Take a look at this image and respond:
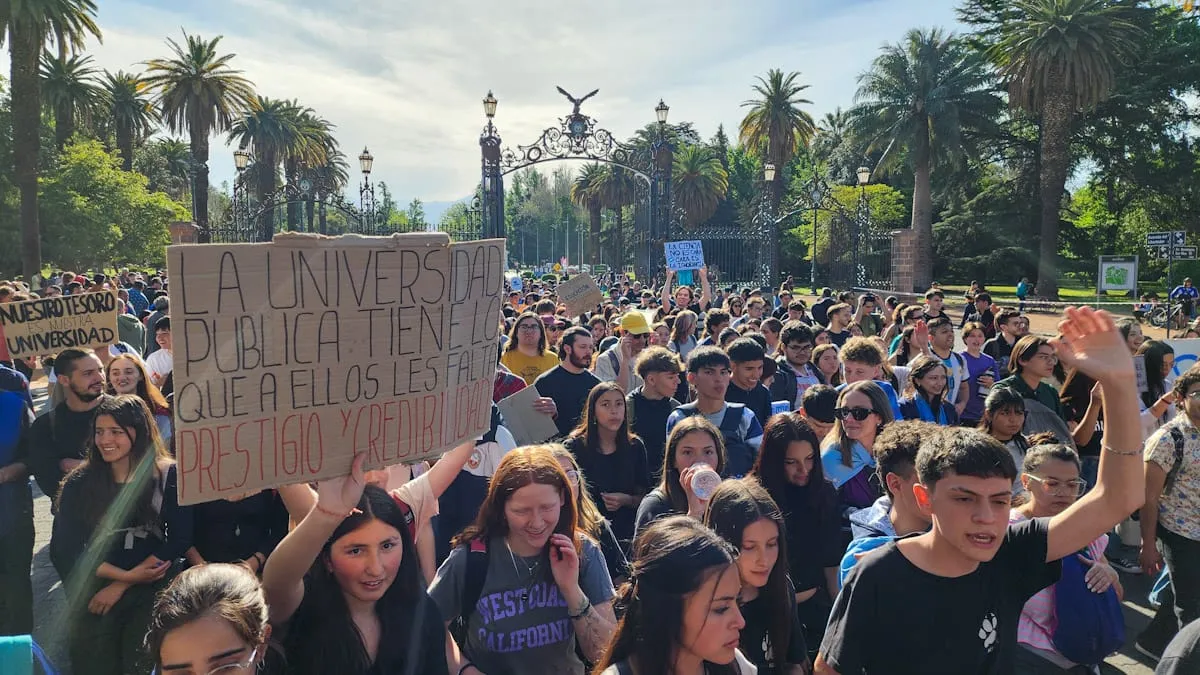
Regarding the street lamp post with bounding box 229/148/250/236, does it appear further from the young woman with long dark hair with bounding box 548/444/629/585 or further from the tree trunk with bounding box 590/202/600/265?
the tree trunk with bounding box 590/202/600/265

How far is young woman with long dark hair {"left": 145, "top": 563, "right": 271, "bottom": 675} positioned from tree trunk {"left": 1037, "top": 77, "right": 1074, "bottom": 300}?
114 ft

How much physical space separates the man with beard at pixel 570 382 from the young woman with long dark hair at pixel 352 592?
316 cm

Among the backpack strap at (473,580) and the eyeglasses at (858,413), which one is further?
the eyeglasses at (858,413)

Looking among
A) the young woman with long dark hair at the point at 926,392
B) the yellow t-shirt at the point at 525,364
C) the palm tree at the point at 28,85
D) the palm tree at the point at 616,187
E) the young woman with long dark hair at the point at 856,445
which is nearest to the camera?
the young woman with long dark hair at the point at 856,445

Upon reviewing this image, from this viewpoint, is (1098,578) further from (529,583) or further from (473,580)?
(473,580)

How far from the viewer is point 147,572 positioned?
354 centimetres

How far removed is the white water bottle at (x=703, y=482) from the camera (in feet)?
11.1

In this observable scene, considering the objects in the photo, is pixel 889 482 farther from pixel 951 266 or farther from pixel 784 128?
pixel 951 266

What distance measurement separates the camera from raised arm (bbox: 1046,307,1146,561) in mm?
2303

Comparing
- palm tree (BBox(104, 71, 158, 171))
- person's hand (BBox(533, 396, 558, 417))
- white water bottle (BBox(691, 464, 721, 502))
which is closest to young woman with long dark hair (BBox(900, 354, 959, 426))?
person's hand (BBox(533, 396, 558, 417))

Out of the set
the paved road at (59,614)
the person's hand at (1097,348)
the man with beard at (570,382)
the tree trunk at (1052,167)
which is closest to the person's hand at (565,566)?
the person's hand at (1097,348)

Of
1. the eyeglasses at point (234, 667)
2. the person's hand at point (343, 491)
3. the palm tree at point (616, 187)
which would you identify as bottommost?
the eyeglasses at point (234, 667)

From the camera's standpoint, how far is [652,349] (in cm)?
559

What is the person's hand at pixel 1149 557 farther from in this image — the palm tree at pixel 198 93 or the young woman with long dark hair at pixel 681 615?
the palm tree at pixel 198 93
